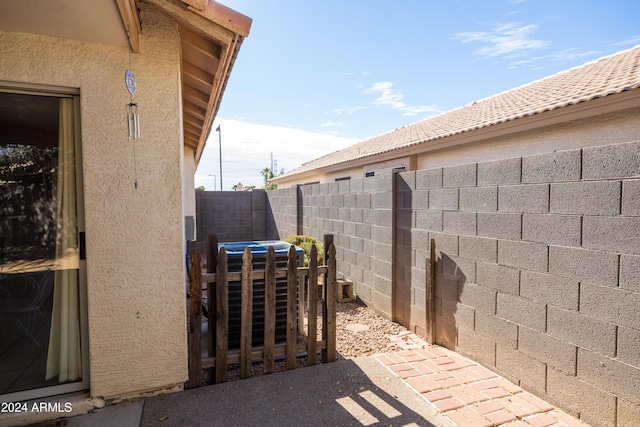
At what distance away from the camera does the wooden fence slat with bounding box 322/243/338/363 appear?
3.60m

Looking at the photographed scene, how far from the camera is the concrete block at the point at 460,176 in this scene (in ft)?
11.8

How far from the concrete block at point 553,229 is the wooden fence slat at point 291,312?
222cm

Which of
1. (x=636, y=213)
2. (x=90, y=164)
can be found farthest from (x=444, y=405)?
(x=90, y=164)

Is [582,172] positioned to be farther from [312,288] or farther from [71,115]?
[71,115]

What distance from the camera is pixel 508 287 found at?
3.15 metres

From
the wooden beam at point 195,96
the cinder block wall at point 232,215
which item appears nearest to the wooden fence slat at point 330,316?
the wooden beam at point 195,96

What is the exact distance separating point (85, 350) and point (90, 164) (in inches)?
61.1

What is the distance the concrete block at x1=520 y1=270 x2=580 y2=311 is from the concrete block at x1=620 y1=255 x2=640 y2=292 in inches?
12.5

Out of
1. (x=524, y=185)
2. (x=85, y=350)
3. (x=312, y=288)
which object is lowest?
(x=85, y=350)

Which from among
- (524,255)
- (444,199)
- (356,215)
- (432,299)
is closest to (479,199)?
(444,199)

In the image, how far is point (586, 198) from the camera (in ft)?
8.20

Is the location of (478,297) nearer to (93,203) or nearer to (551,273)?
(551,273)

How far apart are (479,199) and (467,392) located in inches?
74.2

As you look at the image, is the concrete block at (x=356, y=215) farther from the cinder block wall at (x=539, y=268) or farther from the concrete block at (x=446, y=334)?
the concrete block at (x=446, y=334)
